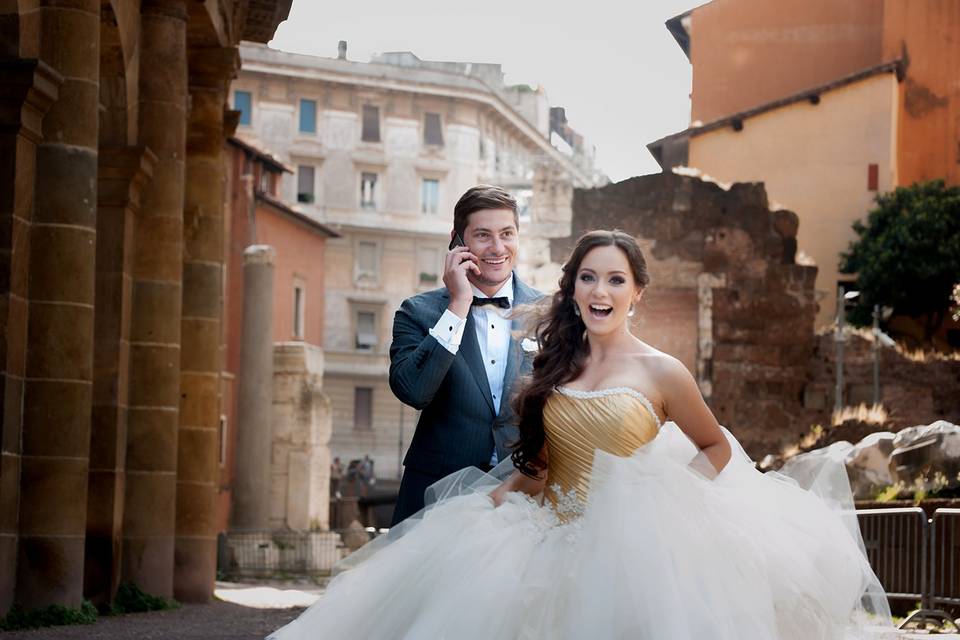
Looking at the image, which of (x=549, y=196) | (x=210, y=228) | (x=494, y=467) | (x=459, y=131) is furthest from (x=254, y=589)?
(x=459, y=131)

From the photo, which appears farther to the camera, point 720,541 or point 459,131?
point 459,131

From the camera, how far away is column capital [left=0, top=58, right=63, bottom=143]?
12266mm

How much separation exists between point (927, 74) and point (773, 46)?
16.4ft

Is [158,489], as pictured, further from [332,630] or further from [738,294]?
[738,294]

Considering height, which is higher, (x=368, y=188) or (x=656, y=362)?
(x=368, y=188)

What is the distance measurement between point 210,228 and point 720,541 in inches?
605

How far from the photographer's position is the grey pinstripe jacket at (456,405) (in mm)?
5742

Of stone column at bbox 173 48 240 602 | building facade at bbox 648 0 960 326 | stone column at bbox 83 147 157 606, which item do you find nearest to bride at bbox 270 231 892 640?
stone column at bbox 83 147 157 606

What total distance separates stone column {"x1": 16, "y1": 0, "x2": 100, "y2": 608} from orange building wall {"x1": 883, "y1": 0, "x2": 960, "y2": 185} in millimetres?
39427

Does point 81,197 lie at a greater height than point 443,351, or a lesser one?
greater

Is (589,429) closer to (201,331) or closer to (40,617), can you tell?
(40,617)

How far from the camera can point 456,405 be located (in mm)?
5746

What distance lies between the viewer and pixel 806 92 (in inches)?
1922

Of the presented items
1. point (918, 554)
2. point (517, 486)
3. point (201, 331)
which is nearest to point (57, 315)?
point (201, 331)
